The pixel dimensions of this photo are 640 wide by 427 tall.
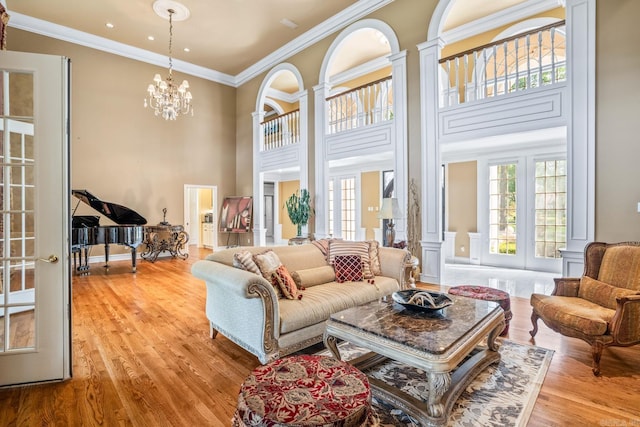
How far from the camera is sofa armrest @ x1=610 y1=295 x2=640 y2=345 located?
2.43m

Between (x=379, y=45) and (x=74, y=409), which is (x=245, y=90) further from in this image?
(x=74, y=409)

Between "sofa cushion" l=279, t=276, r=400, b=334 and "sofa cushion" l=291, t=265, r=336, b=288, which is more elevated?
"sofa cushion" l=291, t=265, r=336, b=288

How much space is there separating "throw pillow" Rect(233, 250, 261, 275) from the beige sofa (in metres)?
0.08

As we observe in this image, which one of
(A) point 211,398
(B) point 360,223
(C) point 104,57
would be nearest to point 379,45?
(B) point 360,223

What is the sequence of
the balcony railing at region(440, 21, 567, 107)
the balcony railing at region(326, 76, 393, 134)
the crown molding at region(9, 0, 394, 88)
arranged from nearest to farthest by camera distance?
the balcony railing at region(440, 21, 567, 107), the balcony railing at region(326, 76, 393, 134), the crown molding at region(9, 0, 394, 88)

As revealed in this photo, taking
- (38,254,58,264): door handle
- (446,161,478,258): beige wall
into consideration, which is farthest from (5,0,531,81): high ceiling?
(38,254,58,264): door handle

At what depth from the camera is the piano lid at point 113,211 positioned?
5910 mm

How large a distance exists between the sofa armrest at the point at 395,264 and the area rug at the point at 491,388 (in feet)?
3.56

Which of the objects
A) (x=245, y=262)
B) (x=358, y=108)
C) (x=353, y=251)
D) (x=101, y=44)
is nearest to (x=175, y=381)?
(x=245, y=262)

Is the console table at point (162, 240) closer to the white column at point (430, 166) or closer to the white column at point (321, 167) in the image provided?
the white column at point (321, 167)

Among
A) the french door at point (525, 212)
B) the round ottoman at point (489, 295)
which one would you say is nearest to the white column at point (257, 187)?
the french door at point (525, 212)

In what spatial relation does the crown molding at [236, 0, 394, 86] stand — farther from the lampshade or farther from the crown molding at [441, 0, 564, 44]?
the lampshade

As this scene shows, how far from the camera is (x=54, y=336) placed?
2314 millimetres

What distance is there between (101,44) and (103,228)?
184 inches
